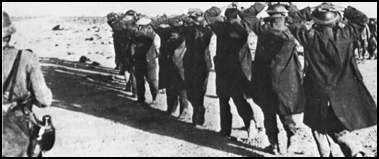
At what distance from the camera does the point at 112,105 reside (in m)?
11.5

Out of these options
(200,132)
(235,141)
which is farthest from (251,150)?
(200,132)

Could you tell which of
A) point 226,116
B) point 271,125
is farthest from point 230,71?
point 271,125

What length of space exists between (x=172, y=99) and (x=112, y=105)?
180 centimetres

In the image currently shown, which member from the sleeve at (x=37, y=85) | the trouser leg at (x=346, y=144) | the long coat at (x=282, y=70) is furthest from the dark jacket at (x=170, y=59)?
the sleeve at (x=37, y=85)

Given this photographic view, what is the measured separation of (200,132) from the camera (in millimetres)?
8727

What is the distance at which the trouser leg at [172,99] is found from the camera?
10.1m

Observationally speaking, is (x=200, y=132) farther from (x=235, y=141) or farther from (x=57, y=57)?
(x=57, y=57)

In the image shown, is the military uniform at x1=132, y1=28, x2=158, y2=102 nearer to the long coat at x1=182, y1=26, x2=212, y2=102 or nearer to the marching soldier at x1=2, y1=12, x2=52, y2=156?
the long coat at x1=182, y1=26, x2=212, y2=102

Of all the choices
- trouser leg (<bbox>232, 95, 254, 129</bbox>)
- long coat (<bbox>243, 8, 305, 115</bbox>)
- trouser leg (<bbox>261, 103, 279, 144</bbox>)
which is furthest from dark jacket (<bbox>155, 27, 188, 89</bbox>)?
long coat (<bbox>243, 8, 305, 115</bbox>)

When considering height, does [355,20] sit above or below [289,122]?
above

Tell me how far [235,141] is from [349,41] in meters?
2.41

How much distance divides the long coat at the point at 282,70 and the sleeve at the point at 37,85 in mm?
3239

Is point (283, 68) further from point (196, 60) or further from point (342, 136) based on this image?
point (196, 60)

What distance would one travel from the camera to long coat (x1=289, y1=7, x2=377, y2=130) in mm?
6371
